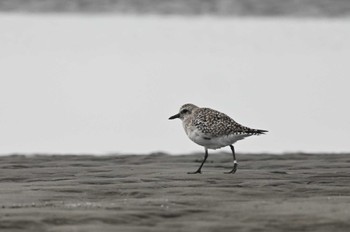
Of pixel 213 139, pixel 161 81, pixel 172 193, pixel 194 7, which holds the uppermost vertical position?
pixel 194 7

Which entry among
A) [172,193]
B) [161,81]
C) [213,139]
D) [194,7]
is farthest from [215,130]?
[194,7]

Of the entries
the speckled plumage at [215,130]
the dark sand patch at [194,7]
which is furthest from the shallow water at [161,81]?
the speckled plumage at [215,130]

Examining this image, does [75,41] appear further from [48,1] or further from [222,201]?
[222,201]

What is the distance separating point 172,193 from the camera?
821cm

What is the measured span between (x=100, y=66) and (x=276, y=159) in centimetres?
1269

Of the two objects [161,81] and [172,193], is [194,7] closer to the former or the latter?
[161,81]

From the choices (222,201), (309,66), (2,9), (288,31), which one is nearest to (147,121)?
(309,66)

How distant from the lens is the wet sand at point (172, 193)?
6629mm

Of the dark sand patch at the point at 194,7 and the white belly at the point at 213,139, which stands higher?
the dark sand patch at the point at 194,7

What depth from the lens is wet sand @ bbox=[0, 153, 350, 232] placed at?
663 centimetres

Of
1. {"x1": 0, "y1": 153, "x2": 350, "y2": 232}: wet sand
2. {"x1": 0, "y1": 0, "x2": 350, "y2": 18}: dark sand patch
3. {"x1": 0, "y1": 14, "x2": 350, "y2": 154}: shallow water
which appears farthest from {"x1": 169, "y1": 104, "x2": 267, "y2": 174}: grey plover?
{"x1": 0, "y1": 0, "x2": 350, "y2": 18}: dark sand patch

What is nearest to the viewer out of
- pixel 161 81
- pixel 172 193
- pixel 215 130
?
pixel 172 193

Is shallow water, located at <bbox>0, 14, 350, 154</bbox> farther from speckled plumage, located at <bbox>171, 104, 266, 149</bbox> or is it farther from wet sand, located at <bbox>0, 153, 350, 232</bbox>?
speckled plumage, located at <bbox>171, 104, 266, 149</bbox>

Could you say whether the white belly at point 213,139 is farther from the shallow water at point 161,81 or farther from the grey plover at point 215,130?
the shallow water at point 161,81
